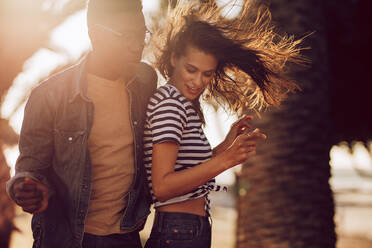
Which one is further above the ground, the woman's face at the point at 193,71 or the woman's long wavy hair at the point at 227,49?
the woman's long wavy hair at the point at 227,49

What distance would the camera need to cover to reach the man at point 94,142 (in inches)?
97.2

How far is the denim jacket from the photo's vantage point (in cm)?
244

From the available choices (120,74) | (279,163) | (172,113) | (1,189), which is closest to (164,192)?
(172,113)

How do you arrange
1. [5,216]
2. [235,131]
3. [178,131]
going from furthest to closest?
[5,216] → [235,131] → [178,131]

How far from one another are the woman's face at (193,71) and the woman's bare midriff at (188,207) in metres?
0.59

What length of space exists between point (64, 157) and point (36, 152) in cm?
15

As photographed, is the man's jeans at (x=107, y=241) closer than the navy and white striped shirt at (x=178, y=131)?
No

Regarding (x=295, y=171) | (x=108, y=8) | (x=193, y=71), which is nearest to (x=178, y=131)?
(x=193, y=71)

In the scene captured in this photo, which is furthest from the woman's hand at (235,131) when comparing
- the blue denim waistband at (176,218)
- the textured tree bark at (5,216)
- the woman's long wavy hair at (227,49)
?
the textured tree bark at (5,216)

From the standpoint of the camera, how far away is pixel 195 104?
9.46 ft

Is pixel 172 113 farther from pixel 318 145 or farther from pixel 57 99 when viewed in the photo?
pixel 318 145

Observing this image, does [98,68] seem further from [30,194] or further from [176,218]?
[176,218]

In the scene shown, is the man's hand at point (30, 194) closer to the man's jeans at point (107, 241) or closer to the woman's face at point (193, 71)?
the man's jeans at point (107, 241)

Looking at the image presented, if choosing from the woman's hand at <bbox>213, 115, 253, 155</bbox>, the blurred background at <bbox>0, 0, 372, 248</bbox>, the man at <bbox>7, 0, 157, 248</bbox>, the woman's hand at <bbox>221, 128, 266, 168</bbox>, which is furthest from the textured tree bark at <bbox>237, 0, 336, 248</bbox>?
the woman's hand at <bbox>221, 128, 266, 168</bbox>
